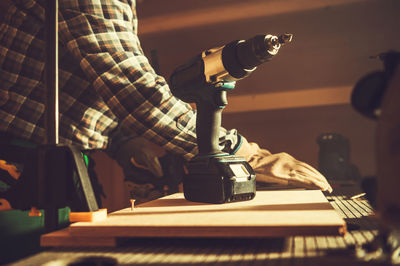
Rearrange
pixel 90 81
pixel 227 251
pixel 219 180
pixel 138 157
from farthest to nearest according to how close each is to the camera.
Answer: pixel 138 157 < pixel 90 81 < pixel 219 180 < pixel 227 251

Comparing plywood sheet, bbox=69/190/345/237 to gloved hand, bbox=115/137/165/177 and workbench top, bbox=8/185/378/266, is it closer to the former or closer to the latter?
workbench top, bbox=8/185/378/266

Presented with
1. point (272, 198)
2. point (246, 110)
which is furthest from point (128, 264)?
point (246, 110)

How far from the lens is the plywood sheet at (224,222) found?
404 millimetres

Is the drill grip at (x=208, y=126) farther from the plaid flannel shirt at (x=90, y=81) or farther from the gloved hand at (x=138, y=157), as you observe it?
the gloved hand at (x=138, y=157)

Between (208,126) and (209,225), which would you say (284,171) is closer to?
(208,126)

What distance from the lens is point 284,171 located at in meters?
0.79

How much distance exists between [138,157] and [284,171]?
49 cm

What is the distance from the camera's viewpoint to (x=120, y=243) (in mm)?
436

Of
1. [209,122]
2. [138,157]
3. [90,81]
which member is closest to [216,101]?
[209,122]

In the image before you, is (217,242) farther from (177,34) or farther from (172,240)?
(177,34)

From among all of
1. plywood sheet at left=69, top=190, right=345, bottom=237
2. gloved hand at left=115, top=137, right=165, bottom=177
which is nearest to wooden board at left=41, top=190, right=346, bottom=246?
plywood sheet at left=69, top=190, right=345, bottom=237

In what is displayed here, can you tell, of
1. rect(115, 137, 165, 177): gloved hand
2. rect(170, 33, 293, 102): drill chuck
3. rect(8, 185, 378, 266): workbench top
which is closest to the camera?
rect(8, 185, 378, 266): workbench top

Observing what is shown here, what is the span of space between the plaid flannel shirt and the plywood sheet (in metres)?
0.24

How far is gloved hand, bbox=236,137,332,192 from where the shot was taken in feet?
2.53
